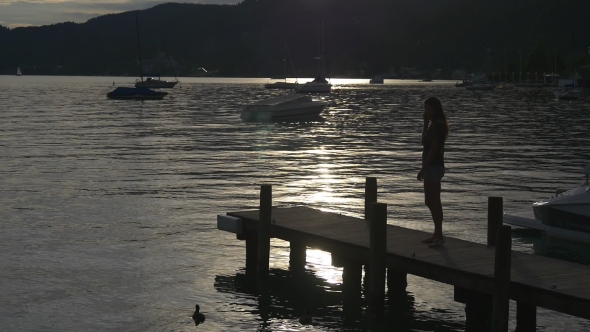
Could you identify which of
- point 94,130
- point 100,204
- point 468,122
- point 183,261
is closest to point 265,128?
point 94,130

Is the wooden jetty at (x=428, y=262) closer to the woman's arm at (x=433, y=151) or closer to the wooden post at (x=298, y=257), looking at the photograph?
the wooden post at (x=298, y=257)

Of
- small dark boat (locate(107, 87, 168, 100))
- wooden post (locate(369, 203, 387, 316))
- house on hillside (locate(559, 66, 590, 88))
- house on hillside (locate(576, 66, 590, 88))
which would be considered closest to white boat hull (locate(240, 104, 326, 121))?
small dark boat (locate(107, 87, 168, 100))

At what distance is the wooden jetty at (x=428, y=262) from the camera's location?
42.8 feet

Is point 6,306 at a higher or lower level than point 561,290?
lower

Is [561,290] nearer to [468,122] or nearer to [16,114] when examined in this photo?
[468,122]

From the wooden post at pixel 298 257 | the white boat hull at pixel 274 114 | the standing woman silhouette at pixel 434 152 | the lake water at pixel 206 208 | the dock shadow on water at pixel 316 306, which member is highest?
the standing woman silhouette at pixel 434 152

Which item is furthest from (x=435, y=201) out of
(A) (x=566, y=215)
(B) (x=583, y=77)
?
(B) (x=583, y=77)

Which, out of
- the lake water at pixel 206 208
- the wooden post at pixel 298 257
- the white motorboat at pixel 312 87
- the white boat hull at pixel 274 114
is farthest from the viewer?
the white motorboat at pixel 312 87

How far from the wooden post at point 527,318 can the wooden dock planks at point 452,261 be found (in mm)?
641

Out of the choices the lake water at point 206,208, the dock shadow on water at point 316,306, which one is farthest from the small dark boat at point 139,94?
the dock shadow on water at point 316,306

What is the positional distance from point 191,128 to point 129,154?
21.0m

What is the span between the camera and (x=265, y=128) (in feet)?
213

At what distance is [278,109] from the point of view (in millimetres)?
69312

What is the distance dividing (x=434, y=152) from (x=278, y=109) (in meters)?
54.4
